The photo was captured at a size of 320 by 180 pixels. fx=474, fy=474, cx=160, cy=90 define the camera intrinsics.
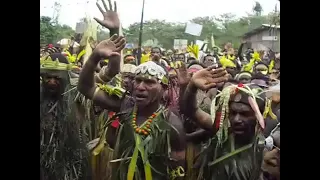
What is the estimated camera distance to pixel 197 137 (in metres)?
3.43

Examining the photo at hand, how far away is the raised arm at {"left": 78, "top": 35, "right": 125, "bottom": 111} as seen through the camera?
3.54 m

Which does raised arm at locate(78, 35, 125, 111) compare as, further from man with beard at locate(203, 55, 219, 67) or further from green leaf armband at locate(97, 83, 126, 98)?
man with beard at locate(203, 55, 219, 67)

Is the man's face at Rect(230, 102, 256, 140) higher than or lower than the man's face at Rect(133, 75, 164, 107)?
lower

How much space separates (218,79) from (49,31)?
1.38 meters

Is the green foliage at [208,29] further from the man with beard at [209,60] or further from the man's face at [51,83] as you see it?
the man's face at [51,83]

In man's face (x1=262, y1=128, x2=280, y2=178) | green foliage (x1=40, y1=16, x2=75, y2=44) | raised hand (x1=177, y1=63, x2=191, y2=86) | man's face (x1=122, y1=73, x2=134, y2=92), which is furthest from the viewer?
green foliage (x1=40, y1=16, x2=75, y2=44)

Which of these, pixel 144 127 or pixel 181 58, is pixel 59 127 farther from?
pixel 181 58

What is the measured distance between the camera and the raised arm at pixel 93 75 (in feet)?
11.6

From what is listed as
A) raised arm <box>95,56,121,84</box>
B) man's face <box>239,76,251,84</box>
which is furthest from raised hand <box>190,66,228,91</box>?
raised arm <box>95,56,121,84</box>

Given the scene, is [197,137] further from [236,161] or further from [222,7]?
[222,7]

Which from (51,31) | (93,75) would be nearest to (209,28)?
(93,75)
